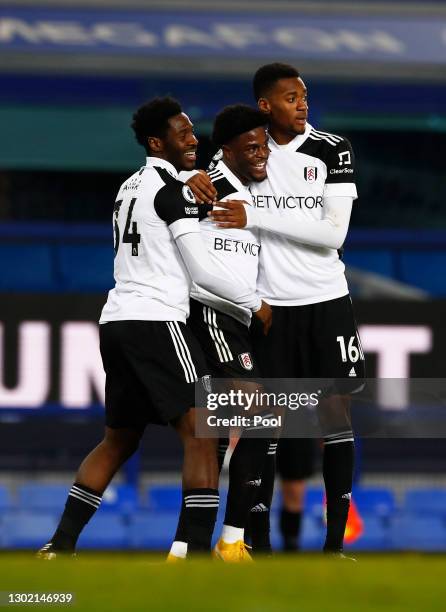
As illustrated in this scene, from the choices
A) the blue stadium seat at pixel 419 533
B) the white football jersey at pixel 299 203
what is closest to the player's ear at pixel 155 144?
the white football jersey at pixel 299 203

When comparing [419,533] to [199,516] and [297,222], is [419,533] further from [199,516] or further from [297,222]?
[199,516]

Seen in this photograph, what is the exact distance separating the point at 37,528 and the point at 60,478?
0.46m

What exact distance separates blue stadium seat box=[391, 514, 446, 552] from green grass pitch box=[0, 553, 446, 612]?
21.4 feet

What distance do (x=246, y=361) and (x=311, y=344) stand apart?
0.32m

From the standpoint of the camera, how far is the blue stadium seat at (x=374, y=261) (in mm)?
13516

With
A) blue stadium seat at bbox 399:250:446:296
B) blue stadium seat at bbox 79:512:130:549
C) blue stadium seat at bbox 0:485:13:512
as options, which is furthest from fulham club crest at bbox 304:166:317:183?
blue stadium seat at bbox 399:250:446:296

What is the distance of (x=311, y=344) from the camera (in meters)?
6.27

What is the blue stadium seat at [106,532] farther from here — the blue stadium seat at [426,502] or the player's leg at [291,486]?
the player's leg at [291,486]

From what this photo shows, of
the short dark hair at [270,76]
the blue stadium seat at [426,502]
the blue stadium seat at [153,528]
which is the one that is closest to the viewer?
the short dark hair at [270,76]

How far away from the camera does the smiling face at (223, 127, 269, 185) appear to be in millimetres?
6141

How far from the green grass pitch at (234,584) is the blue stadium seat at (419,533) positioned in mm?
6528

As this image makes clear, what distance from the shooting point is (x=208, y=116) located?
1391cm

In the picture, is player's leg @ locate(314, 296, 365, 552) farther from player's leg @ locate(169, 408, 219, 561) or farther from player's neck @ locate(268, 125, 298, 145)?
player's neck @ locate(268, 125, 298, 145)

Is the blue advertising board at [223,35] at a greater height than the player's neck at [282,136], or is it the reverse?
the blue advertising board at [223,35]
